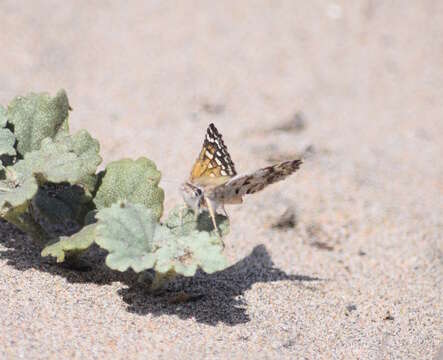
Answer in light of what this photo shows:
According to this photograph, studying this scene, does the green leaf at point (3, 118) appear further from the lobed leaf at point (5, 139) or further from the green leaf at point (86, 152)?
the green leaf at point (86, 152)

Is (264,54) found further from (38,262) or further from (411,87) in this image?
(38,262)

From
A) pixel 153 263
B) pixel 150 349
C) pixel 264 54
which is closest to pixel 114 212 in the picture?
pixel 153 263

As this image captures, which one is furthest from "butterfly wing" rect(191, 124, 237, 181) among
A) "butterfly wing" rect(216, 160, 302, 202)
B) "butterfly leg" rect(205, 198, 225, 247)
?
"butterfly leg" rect(205, 198, 225, 247)

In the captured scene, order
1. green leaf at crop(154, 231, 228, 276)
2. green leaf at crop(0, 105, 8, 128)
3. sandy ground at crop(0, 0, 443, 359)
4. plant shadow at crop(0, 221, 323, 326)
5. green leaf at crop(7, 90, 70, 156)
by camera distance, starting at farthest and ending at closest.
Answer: green leaf at crop(7, 90, 70, 156) < green leaf at crop(0, 105, 8, 128) < plant shadow at crop(0, 221, 323, 326) < sandy ground at crop(0, 0, 443, 359) < green leaf at crop(154, 231, 228, 276)

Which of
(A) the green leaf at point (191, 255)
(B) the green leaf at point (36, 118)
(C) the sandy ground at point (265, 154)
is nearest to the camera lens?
(A) the green leaf at point (191, 255)

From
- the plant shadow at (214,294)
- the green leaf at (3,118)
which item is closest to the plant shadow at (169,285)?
the plant shadow at (214,294)

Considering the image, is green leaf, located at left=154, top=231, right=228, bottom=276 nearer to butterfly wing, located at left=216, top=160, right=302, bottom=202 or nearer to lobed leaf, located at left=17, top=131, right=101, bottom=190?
butterfly wing, located at left=216, top=160, right=302, bottom=202
